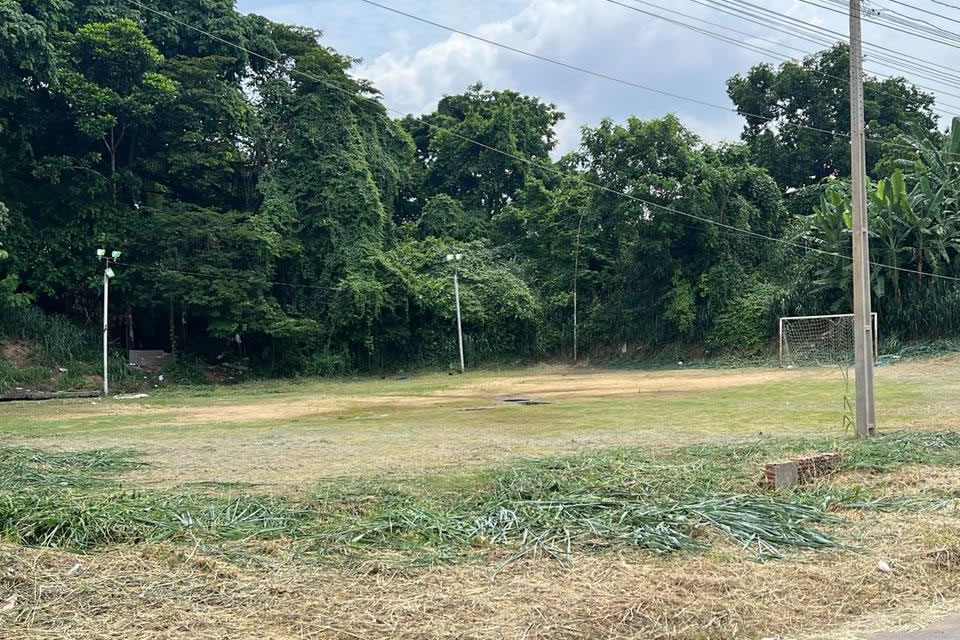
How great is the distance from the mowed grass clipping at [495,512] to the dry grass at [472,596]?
0.98 feet

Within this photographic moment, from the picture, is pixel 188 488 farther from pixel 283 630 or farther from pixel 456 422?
pixel 456 422

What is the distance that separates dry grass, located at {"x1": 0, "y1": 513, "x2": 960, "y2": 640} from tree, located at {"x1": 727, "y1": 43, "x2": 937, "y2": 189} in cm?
3795

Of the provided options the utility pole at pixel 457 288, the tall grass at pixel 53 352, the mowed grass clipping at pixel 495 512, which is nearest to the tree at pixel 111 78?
the tall grass at pixel 53 352

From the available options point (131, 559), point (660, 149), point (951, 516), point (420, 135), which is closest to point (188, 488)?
point (131, 559)

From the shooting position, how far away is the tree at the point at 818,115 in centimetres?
3897

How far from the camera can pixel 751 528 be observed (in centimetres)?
504

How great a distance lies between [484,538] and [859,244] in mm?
7060

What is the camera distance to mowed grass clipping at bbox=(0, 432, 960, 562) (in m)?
4.88

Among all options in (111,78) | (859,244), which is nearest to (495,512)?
(859,244)

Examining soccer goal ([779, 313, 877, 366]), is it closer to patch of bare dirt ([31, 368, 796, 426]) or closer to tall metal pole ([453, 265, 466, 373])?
patch of bare dirt ([31, 368, 796, 426])

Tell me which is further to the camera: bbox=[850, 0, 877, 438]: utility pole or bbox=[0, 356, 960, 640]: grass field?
bbox=[850, 0, 877, 438]: utility pole

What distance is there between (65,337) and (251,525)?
24.2 metres

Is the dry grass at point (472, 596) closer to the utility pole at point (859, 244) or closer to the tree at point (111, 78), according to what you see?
the utility pole at point (859, 244)

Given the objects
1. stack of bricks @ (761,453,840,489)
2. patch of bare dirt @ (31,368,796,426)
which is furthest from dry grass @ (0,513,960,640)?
patch of bare dirt @ (31,368,796,426)
